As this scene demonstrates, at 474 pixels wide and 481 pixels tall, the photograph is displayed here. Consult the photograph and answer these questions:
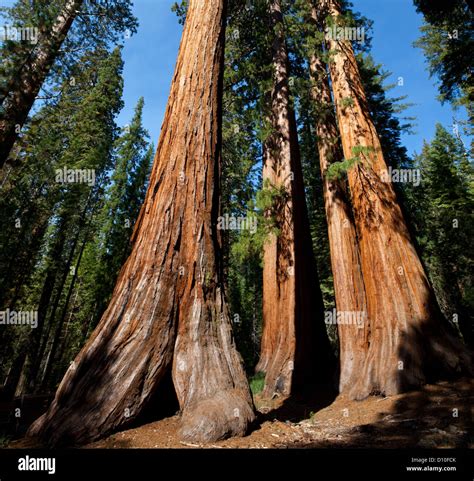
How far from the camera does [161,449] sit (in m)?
2.32

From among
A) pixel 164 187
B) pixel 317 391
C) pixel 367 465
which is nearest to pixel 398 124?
pixel 317 391

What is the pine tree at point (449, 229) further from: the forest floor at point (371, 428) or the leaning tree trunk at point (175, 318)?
the leaning tree trunk at point (175, 318)

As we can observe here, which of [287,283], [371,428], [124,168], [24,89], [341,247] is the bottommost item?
[371,428]

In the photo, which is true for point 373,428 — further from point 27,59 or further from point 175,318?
→ point 27,59

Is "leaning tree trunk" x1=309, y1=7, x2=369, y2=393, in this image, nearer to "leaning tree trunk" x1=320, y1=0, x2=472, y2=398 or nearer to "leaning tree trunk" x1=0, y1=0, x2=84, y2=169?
"leaning tree trunk" x1=320, y1=0, x2=472, y2=398

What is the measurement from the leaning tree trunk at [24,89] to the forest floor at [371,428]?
5611mm

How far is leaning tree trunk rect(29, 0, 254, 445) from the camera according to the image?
2572 millimetres

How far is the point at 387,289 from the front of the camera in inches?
213

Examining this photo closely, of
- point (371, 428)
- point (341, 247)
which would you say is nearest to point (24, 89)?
point (341, 247)

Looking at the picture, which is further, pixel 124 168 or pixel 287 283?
pixel 124 168

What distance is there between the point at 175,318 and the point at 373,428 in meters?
2.70

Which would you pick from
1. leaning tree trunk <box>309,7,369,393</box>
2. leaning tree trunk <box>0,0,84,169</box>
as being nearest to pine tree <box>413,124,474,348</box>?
leaning tree trunk <box>309,7,369,393</box>

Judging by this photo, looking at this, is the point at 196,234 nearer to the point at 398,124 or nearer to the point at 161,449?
the point at 161,449

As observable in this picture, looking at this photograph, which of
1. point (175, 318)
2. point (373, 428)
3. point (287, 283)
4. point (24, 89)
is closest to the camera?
point (175, 318)
